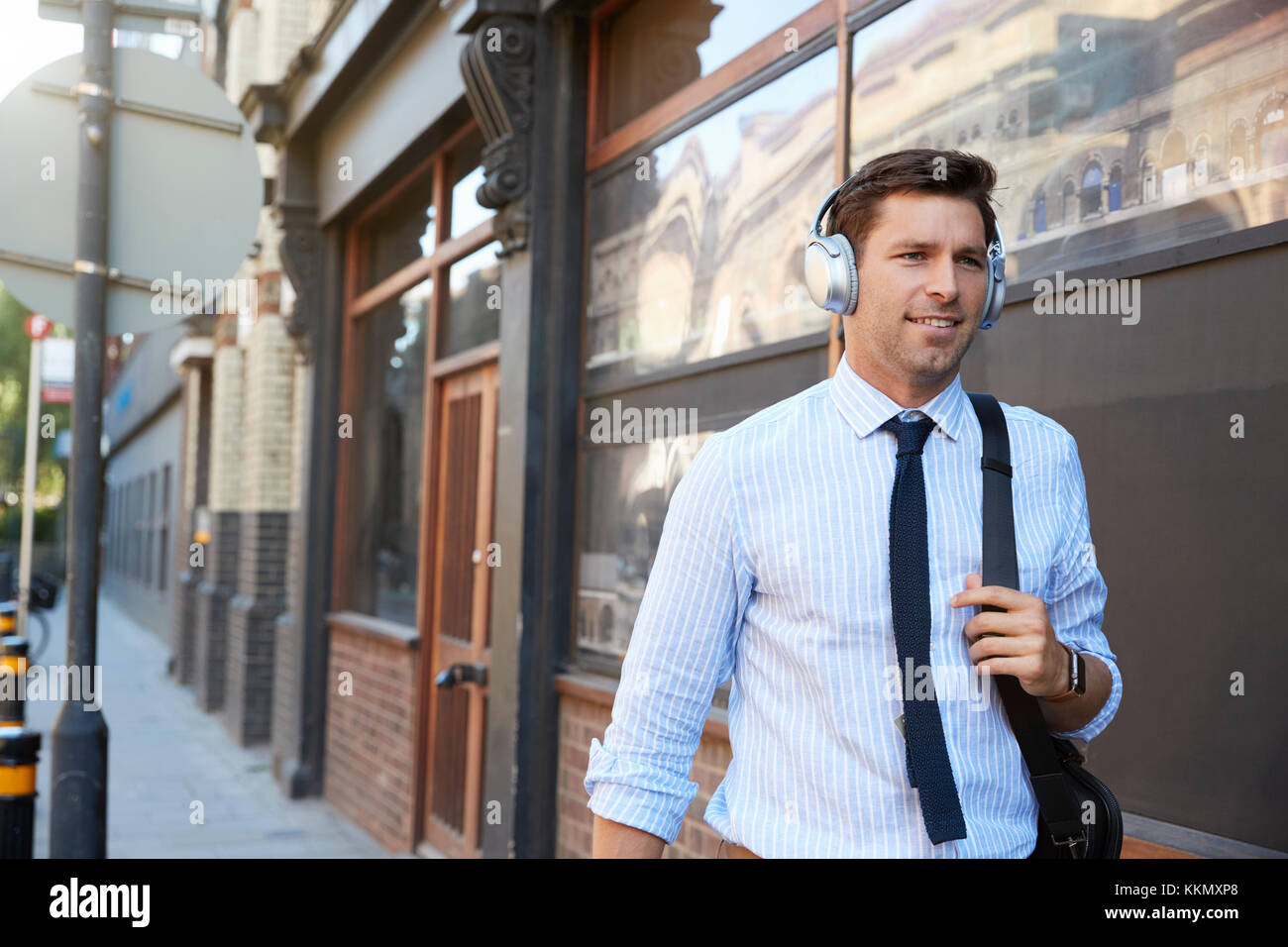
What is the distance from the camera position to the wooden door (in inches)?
255

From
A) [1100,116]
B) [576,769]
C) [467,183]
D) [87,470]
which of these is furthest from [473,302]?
[1100,116]

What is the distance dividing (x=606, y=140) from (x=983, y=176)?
12.6ft

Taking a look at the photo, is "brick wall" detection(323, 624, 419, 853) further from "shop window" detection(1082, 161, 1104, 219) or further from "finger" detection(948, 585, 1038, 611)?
"finger" detection(948, 585, 1038, 611)

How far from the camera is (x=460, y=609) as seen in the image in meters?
6.92

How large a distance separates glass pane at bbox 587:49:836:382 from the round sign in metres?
1.67

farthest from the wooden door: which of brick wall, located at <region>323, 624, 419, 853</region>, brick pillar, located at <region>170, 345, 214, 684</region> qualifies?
brick pillar, located at <region>170, 345, 214, 684</region>

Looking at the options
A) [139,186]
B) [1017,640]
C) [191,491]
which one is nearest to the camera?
[1017,640]

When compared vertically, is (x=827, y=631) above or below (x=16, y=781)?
above

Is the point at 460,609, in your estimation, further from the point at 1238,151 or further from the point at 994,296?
the point at 994,296

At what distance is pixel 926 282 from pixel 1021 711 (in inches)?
24.3

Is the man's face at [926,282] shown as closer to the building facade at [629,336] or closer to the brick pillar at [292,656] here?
the building facade at [629,336]

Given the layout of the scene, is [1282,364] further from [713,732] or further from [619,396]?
[619,396]

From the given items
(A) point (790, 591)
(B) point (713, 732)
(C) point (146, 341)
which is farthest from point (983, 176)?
(C) point (146, 341)

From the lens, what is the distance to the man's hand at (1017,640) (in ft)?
5.61
